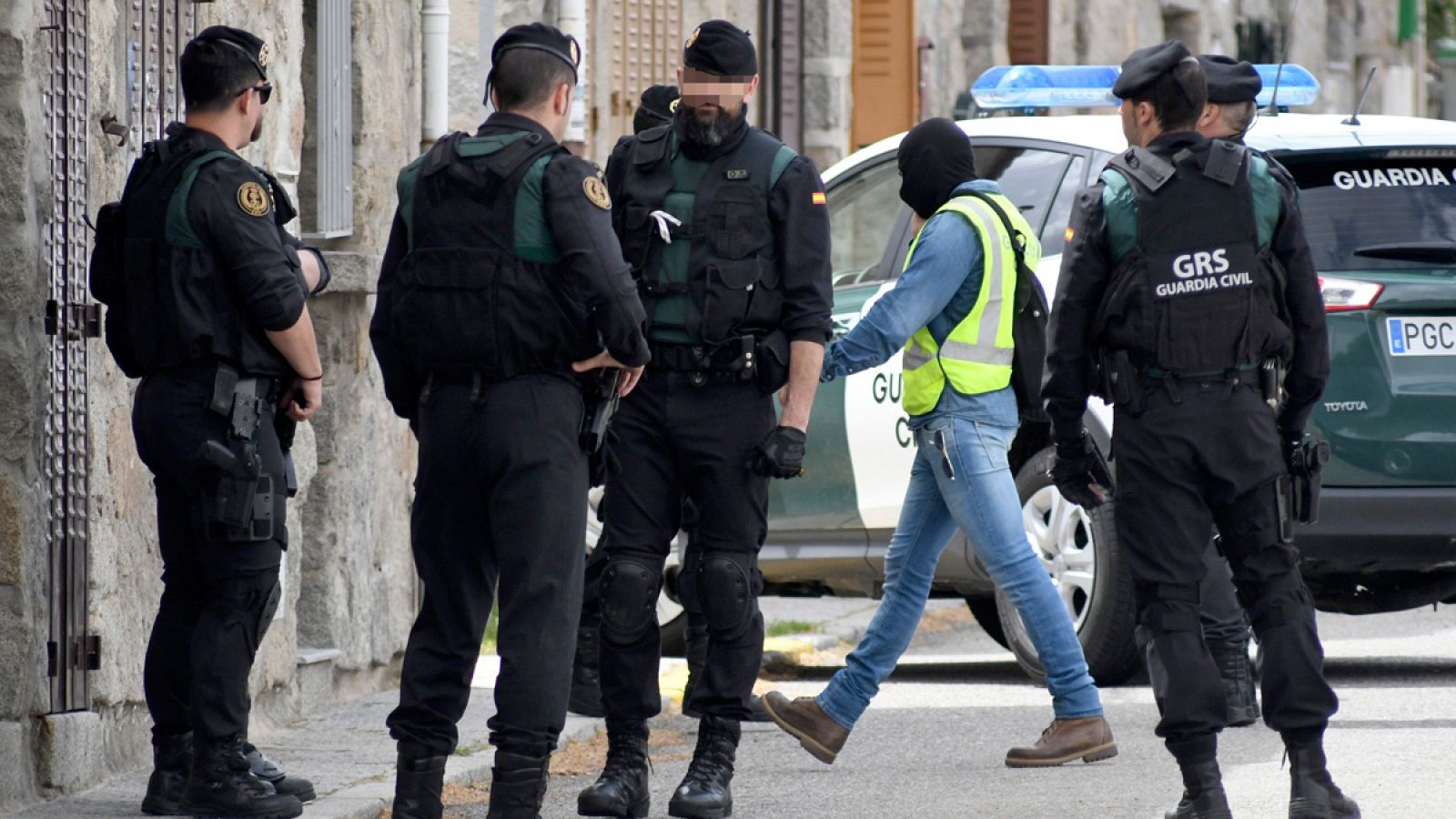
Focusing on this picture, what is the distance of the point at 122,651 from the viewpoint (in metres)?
6.71

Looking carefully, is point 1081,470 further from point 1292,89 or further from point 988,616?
point 988,616

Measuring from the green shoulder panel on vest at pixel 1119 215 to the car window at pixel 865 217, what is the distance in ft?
10.4

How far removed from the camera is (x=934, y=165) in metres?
7.19

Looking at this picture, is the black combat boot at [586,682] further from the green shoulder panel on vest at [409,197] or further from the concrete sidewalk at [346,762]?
the green shoulder panel on vest at [409,197]

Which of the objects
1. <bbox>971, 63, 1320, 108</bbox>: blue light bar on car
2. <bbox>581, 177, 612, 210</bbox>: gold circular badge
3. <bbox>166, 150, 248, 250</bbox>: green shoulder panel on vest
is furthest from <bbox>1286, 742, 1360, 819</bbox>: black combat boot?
<bbox>971, 63, 1320, 108</bbox>: blue light bar on car

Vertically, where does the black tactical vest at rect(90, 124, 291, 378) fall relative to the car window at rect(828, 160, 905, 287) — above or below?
below

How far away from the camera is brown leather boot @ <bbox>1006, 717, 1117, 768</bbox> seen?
277 inches

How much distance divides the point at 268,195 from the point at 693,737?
255cm

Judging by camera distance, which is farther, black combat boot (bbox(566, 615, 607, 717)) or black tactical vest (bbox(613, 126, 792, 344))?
black combat boot (bbox(566, 615, 607, 717))

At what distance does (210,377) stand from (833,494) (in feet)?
11.5

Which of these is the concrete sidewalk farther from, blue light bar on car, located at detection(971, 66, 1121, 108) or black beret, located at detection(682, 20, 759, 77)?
blue light bar on car, located at detection(971, 66, 1121, 108)

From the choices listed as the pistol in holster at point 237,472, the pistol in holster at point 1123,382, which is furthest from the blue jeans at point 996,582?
the pistol in holster at point 237,472

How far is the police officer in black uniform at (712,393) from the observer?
6234 mm

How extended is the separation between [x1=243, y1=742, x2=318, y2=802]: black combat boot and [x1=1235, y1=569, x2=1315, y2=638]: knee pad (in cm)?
229
